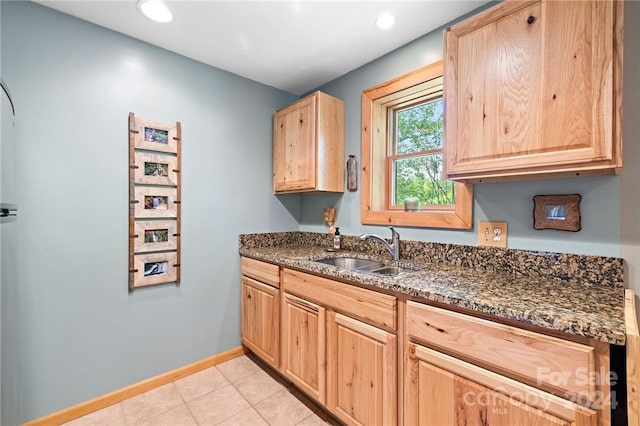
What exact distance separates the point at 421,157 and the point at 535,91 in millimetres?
945

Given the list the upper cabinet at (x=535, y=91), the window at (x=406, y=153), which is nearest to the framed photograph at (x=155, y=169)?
the window at (x=406, y=153)

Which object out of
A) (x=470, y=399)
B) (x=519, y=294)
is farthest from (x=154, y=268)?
(x=519, y=294)

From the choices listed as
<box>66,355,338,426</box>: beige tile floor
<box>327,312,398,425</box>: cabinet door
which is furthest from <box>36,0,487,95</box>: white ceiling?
<box>66,355,338,426</box>: beige tile floor

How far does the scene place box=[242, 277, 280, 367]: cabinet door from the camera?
2016mm

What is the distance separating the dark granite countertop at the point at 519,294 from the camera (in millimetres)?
837

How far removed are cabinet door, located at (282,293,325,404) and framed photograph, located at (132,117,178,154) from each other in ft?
4.44

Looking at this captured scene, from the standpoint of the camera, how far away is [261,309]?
2.16 meters

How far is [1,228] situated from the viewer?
1.15 metres

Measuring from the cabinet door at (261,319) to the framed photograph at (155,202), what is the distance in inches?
31.6

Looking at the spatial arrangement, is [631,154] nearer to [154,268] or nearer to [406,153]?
[406,153]

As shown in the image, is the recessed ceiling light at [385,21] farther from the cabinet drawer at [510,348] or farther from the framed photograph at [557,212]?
the cabinet drawer at [510,348]

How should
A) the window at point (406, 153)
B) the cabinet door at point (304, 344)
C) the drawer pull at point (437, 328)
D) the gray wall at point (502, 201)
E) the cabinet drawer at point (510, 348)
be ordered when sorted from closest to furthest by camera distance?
the cabinet drawer at point (510, 348), the drawer pull at point (437, 328), the gray wall at point (502, 201), the cabinet door at point (304, 344), the window at point (406, 153)

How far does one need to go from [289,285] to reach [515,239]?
4.35ft

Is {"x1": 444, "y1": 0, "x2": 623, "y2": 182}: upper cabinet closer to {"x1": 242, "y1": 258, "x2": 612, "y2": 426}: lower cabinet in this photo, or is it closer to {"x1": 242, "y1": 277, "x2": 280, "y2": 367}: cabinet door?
{"x1": 242, "y1": 258, "x2": 612, "y2": 426}: lower cabinet
